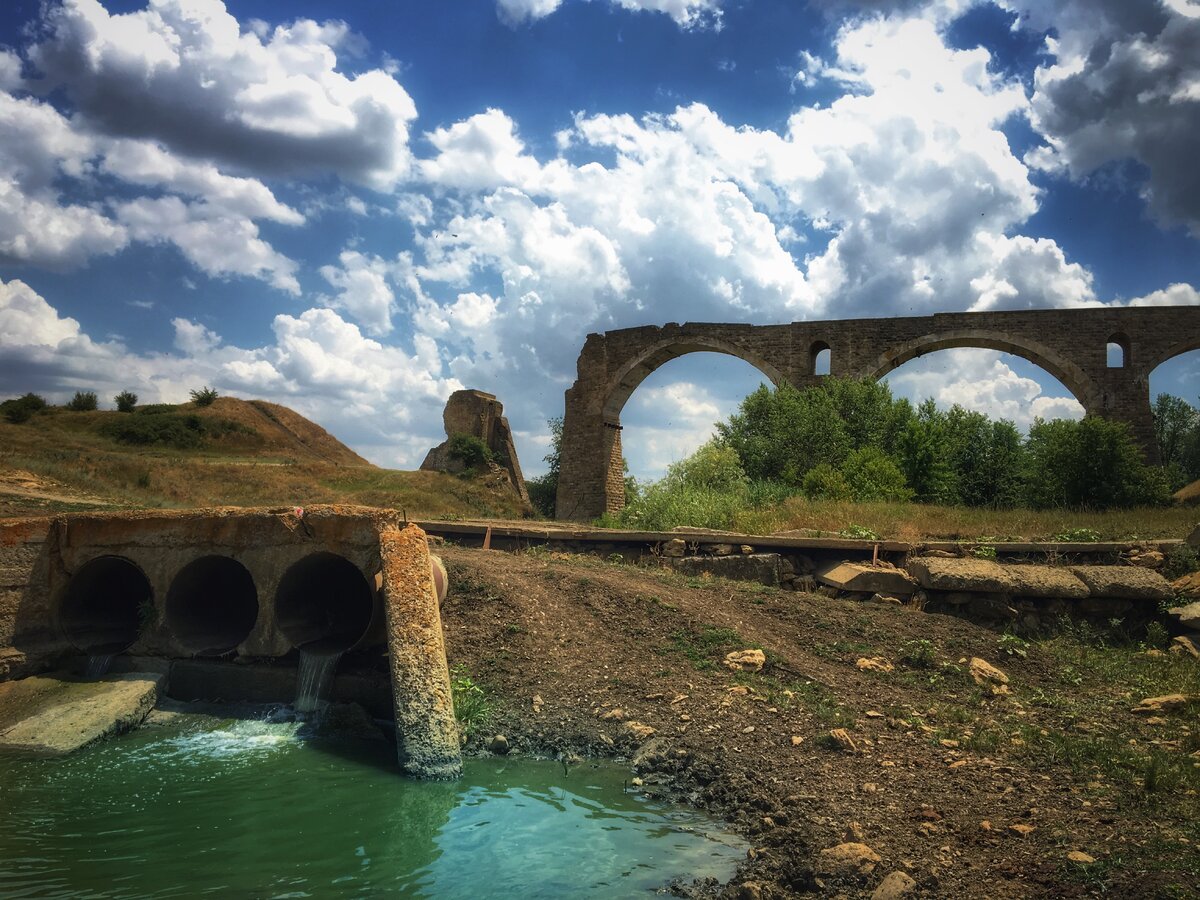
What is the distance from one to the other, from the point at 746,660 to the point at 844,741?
169cm

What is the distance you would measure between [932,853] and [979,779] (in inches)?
40.4

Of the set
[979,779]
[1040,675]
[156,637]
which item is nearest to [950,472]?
[1040,675]

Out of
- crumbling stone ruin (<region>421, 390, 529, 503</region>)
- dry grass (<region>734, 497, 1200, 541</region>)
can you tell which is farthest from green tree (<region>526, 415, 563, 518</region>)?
dry grass (<region>734, 497, 1200, 541</region>)

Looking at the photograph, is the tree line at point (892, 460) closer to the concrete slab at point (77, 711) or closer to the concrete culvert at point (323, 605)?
the concrete culvert at point (323, 605)

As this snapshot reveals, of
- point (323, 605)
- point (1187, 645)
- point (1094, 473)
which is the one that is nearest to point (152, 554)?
point (323, 605)

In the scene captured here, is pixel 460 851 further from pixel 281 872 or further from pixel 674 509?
pixel 674 509

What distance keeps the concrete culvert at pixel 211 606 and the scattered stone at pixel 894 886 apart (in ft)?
19.7

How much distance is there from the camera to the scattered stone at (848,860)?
153 inches

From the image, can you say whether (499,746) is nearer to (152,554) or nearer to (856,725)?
(856,725)

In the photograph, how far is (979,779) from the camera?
4.84 m

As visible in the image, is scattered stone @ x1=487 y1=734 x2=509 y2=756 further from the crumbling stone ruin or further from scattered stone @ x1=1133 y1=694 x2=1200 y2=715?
the crumbling stone ruin

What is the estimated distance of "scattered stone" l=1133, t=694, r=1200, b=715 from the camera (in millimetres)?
6145

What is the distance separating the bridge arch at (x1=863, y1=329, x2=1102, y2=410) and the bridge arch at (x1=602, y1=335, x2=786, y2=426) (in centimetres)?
308

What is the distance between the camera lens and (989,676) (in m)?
6.99
